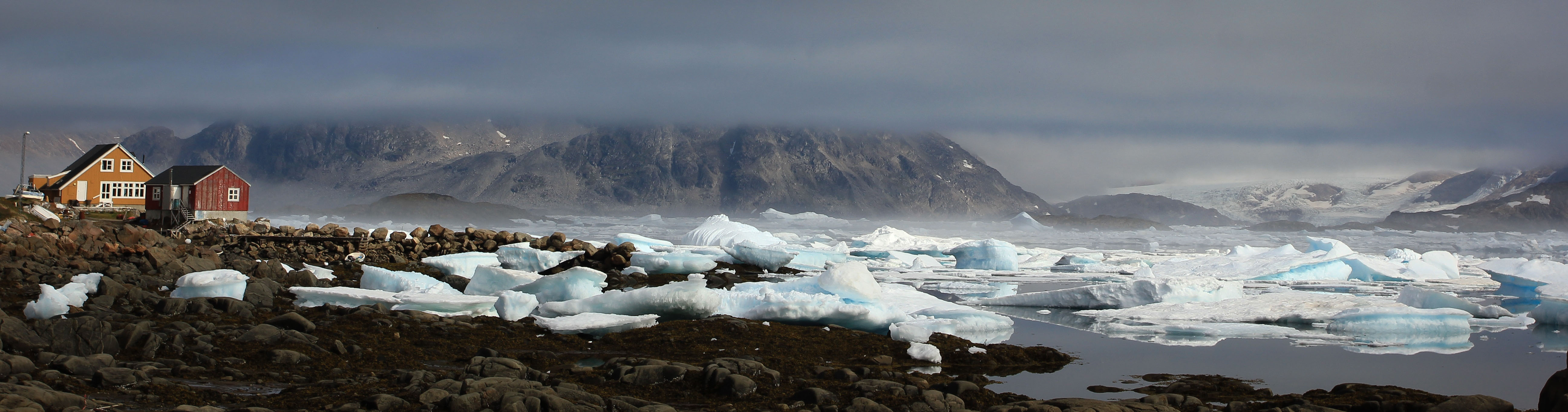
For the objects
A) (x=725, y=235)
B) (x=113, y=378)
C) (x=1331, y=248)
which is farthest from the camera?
(x=725, y=235)

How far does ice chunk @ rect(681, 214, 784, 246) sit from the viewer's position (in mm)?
30391

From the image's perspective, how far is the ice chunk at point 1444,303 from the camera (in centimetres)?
1252

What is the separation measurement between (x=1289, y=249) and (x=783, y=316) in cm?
1996

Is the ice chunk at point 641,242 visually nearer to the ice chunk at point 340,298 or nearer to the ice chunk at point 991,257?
the ice chunk at point 991,257

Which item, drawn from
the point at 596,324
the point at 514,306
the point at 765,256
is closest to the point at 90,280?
the point at 514,306

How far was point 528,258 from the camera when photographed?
17609 millimetres

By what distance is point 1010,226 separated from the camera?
262ft

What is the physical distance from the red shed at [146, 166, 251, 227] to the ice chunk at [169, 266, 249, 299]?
1889 cm

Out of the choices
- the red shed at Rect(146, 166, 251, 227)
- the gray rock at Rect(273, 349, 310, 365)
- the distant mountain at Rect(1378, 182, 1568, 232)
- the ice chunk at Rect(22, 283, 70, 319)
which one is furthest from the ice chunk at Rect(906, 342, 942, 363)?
the distant mountain at Rect(1378, 182, 1568, 232)

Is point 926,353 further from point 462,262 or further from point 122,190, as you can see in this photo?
point 122,190

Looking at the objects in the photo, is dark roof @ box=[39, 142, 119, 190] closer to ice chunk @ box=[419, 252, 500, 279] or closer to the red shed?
the red shed

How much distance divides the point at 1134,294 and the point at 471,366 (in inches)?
401

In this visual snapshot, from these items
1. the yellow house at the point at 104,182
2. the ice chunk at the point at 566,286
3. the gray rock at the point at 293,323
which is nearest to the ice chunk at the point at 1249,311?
the ice chunk at the point at 566,286

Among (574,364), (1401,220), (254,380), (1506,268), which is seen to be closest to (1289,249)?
(1506,268)
